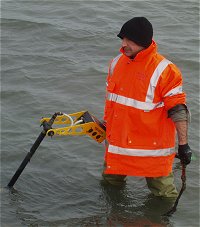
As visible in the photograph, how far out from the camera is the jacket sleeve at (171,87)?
5473 millimetres

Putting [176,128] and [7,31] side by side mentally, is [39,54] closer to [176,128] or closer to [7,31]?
[7,31]

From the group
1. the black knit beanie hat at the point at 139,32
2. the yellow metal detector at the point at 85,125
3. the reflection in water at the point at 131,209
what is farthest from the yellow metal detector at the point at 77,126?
the black knit beanie hat at the point at 139,32

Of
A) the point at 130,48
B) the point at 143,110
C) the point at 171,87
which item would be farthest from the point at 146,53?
the point at 143,110

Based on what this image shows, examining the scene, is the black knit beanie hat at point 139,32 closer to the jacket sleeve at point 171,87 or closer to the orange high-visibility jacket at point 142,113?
the orange high-visibility jacket at point 142,113

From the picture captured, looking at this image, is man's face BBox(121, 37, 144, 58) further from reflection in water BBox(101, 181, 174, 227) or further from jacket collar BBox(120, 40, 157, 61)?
reflection in water BBox(101, 181, 174, 227)

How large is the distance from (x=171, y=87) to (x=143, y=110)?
0.39 metres

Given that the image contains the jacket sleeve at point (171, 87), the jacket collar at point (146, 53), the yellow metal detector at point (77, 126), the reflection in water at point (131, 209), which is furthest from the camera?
the reflection in water at point (131, 209)

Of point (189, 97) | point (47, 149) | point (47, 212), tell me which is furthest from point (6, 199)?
point (189, 97)

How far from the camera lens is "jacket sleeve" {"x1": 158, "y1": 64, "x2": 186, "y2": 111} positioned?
18.0 ft

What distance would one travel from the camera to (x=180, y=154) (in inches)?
223

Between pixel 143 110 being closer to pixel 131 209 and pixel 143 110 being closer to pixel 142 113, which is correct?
pixel 142 113

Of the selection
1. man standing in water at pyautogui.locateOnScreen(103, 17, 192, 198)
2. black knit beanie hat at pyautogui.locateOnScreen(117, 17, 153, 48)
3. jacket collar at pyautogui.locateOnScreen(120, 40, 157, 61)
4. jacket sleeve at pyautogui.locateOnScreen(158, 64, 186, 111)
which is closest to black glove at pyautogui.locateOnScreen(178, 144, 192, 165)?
man standing in water at pyautogui.locateOnScreen(103, 17, 192, 198)

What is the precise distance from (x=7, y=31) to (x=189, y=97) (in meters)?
4.43

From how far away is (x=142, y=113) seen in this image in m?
5.67
